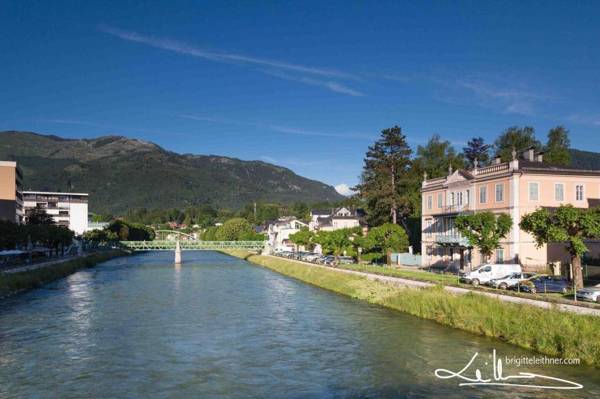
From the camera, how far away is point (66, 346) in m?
29.6

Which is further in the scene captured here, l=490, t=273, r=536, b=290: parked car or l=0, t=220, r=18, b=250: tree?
l=0, t=220, r=18, b=250: tree

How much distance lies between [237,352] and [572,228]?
23696mm

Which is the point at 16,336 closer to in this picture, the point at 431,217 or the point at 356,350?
the point at 356,350

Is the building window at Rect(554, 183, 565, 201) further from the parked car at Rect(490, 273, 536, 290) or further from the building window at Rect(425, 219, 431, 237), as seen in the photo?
the building window at Rect(425, 219, 431, 237)

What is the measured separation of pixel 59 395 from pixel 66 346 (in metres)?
9.06

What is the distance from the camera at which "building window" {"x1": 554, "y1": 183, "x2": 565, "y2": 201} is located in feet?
173

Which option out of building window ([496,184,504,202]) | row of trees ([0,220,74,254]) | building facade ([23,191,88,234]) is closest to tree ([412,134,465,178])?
building window ([496,184,504,202])

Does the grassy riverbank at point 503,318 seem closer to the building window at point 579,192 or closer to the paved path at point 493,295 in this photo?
the paved path at point 493,295

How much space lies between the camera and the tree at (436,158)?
9569 cm

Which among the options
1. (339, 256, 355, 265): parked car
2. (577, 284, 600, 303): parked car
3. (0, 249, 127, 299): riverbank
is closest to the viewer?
(577, 284, 600, 303): parked car

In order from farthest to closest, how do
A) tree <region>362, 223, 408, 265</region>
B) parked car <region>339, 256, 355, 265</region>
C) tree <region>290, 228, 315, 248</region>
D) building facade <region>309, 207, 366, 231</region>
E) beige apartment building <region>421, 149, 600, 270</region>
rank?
1. building facade <region>309, 207, 366, 231</region>
2. tree <region>290, 228, 315, 248</region>
3. parked car <region>339, 256, 355, 265</region>
4. tree <region>362, 223, 408, 265</region>
5. beige apartment building <region>421, 149, 600, 270</region>

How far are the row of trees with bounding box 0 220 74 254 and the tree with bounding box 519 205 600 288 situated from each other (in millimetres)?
64541

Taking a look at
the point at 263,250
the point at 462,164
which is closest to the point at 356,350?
the point at 462,164
